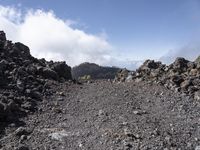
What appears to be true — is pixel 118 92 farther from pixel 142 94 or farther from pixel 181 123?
pixel 181 123

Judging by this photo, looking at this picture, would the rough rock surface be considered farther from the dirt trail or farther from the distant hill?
the distant hill

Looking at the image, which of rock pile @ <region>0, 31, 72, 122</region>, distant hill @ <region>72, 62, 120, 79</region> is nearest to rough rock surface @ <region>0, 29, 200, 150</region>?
rock pile @ <region>0, 31, 72, 122</region>

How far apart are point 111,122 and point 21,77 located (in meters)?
5.42

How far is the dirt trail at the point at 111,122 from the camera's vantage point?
12.0m

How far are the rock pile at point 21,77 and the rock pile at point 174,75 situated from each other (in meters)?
3.75

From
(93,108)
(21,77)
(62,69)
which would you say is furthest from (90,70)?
(93,108)

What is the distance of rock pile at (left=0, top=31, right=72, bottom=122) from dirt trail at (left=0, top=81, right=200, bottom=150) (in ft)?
1.75

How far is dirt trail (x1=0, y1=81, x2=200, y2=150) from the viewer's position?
1202 centimetres

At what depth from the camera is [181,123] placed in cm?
1388

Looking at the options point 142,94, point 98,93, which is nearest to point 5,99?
point 98,93

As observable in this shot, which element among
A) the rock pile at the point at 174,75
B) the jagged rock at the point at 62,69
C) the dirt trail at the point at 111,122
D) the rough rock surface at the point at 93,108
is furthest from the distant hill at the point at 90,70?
the dirt trail at the point at 111,122

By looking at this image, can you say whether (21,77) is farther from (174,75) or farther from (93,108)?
(174,75)

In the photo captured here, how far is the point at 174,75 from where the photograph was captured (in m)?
19.3

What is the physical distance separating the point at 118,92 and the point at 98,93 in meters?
0.85
